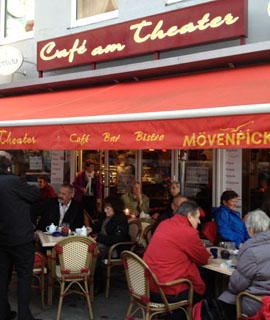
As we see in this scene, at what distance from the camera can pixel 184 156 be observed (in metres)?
8.39

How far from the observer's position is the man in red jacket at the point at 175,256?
4172mm

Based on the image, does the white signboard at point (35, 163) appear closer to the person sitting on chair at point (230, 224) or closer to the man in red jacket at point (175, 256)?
A: the person sitting on chair at point (230, 224)

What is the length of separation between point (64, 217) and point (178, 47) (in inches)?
130

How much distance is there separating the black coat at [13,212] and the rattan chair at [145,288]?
1.17 metres

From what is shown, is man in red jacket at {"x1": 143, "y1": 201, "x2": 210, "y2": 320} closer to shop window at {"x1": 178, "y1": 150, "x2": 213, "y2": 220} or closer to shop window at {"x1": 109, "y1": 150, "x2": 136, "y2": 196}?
shop window at {"x1": 178, "y1": 150, "x2": 213, "y2": 220}

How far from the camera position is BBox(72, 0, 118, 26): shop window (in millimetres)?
7992

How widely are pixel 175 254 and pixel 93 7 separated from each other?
5975 millimetres

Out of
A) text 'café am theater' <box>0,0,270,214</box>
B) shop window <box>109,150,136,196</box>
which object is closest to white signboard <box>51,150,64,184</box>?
text 'café am theater' <box>0,0,270,214</box>

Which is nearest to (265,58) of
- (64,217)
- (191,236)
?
(191,236)

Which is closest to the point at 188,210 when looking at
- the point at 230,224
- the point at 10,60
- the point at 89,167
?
the point at 230,224

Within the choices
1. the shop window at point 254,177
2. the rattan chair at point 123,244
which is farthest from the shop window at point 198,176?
the rattan chair at point 123,244

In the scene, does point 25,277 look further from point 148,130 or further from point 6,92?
point 6,92

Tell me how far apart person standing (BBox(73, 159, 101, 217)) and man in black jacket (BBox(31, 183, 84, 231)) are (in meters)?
2.84

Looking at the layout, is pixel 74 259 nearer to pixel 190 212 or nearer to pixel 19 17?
pixel 190 212
